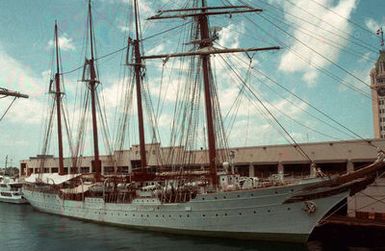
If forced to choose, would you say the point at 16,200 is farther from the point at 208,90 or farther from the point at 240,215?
the point at 240,215

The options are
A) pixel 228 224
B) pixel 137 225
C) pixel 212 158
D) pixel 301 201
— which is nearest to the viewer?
pixel 301 201

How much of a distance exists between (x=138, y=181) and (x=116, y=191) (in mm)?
2254

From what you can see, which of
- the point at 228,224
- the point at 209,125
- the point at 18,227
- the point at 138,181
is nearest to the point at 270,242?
the point at 228,224

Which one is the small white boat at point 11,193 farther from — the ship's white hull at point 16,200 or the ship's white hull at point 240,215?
the ship's white hull at point 240,215

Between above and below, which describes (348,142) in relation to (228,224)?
above

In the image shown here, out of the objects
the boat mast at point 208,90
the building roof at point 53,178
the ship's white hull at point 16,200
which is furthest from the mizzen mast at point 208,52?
the ship's white hull at point 16,200

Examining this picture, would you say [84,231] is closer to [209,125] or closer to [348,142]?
[209,125]

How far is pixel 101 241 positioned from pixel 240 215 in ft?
33.5

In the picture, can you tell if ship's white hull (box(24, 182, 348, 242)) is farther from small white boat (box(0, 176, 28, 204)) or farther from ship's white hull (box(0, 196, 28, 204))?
small white boat (box(0, 176, 28, 204))

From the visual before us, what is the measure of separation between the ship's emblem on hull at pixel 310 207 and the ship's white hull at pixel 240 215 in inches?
2.8

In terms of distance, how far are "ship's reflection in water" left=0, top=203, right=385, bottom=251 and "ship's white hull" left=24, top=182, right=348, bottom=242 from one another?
2.20 feet

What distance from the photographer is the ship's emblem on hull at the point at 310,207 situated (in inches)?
955

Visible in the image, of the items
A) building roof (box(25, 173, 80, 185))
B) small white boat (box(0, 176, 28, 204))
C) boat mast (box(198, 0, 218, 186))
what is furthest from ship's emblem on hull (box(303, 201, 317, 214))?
small white boat (box(0, 176, 28, 204))

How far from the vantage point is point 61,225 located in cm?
3653
